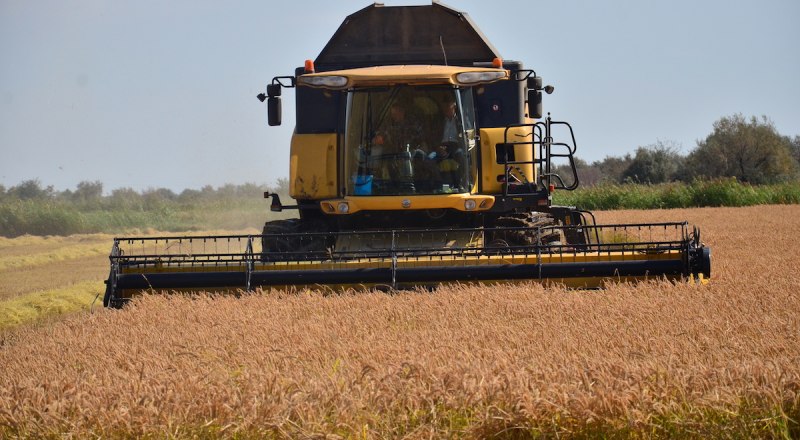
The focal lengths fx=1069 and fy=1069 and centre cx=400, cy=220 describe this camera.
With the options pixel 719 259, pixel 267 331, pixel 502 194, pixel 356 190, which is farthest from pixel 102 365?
pixel 719 259

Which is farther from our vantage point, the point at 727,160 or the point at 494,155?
the point at 727,160

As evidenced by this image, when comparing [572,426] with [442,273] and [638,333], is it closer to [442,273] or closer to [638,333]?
[638,333]

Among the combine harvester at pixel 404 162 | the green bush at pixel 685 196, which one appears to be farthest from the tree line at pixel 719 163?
the combine harvester at pixel 404 162

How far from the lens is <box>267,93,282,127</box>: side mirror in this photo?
1020 cm

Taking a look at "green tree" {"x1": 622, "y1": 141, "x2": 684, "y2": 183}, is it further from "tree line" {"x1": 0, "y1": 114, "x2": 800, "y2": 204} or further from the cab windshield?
the cab windshield

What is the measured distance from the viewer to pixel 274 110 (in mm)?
10195

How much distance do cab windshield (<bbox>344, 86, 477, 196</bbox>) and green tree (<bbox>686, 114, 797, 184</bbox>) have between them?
4859 centimetres

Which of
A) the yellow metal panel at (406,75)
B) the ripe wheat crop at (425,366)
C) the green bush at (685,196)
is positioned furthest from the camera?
the green bush at (685,196)

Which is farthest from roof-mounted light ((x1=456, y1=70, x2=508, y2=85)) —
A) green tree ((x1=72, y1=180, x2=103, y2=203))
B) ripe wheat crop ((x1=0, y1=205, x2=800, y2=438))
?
green tree ((x1=72, y1=180, x2=103, y2=203))

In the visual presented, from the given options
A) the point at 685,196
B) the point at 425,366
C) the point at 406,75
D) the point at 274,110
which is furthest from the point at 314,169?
the point at 685,196

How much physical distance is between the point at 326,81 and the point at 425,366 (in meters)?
5.13

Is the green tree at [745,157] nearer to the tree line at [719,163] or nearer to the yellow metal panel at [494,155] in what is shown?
the tree line at [719,163]

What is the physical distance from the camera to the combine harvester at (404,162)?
8984mm

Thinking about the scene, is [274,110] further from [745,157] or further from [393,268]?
[745,157]
